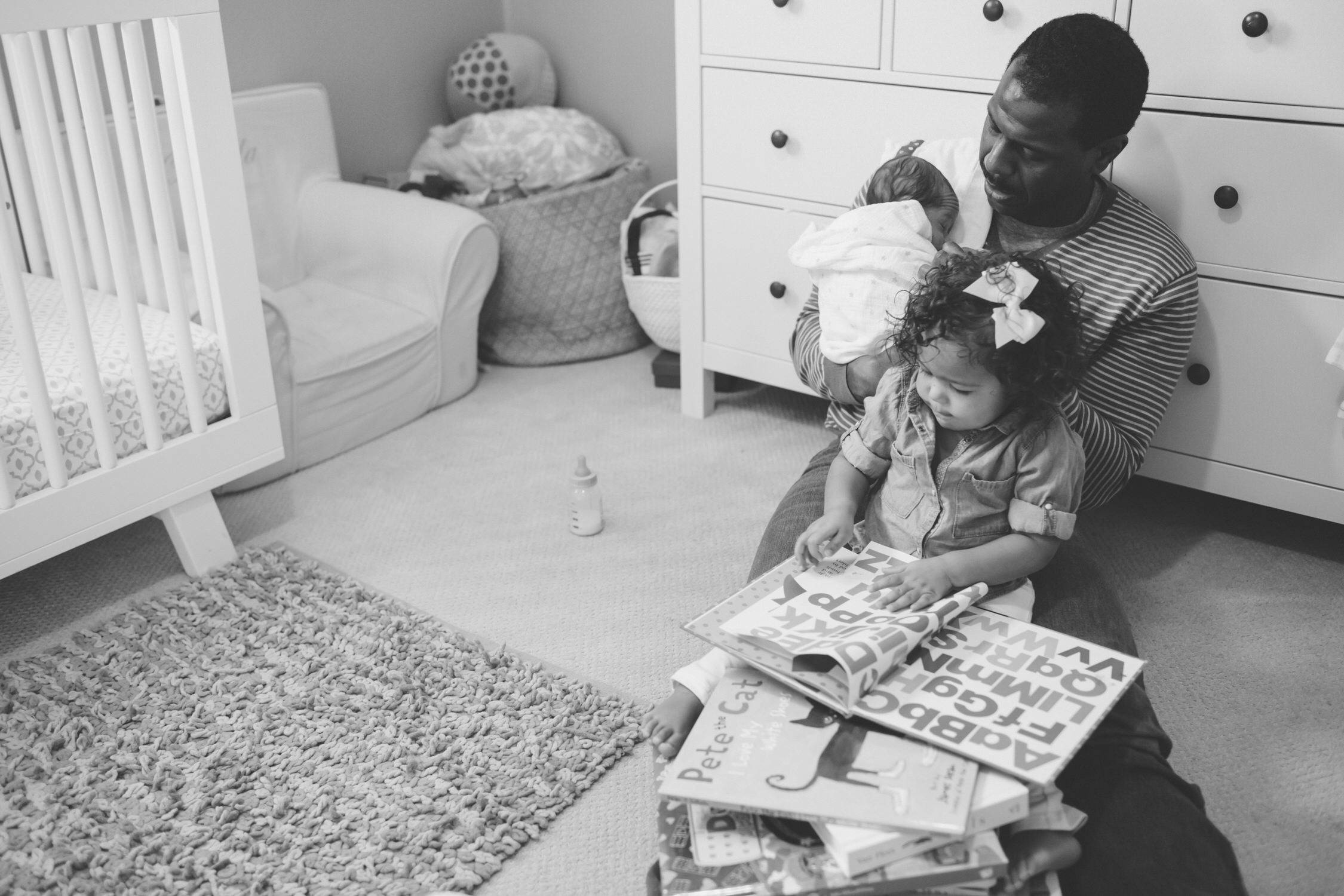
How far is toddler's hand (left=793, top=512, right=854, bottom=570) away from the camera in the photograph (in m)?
1.37

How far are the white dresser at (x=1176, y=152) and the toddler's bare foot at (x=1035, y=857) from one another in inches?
39.5

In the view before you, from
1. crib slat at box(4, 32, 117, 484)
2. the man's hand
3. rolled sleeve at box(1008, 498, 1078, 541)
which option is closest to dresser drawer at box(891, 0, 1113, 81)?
the man's hand

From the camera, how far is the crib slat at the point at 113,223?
66.4 inches

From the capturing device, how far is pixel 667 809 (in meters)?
1.17

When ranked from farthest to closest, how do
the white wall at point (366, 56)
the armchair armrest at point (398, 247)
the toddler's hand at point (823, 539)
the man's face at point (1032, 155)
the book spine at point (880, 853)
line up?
the white wall at point (366, 56)
the armchair armrest at point (398, 247)
the man's face at point (1032, 155)
the toddler's hand at point (823, 539)
the book spine at point (880, 853)

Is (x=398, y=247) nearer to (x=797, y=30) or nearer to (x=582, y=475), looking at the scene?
(x=582, y=475)

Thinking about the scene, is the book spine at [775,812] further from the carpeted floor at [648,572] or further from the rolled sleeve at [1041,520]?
the rolled sleeve at [1041,520]

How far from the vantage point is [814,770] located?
1.09 m

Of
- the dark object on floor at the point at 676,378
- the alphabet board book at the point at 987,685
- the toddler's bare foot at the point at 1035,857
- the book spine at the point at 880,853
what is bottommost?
the dark object on floor at the point at 676,378

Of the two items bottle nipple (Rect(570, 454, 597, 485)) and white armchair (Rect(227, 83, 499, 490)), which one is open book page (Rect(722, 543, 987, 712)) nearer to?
bottle nipple (Rect(570, 454, 597, 485))

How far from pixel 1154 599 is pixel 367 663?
1.21m

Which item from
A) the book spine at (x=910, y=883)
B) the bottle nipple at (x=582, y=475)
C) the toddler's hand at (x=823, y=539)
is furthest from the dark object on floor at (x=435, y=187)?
the book spine at (x=910, y=883)

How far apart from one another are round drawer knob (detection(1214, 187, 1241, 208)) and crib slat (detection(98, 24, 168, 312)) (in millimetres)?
1593

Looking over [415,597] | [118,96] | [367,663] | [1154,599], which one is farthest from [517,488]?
[1154,599]
